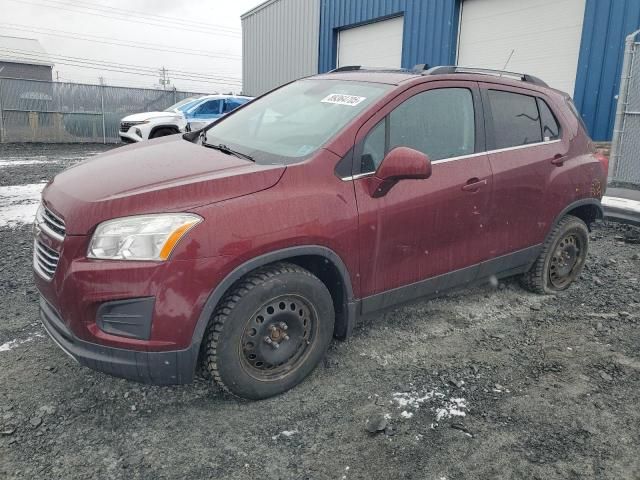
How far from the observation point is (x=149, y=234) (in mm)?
2332

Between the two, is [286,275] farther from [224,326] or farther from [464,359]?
[464,359]

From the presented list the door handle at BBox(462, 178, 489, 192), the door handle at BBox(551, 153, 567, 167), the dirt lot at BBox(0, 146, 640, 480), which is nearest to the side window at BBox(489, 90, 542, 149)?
the door handle at BBox(551, 153, 567, 167)

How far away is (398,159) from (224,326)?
125 cm

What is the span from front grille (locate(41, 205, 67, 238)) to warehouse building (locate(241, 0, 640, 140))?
5588 mm

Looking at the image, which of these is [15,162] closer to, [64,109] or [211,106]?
[211,106]

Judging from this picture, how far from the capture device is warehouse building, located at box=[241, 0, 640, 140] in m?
8.86

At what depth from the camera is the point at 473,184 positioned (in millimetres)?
3371

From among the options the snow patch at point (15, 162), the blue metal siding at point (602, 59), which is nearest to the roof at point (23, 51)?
the snow patch at point (15, 162)

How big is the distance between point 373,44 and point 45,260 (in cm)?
1320

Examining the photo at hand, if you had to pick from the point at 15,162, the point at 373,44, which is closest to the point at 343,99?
the point at 15,162

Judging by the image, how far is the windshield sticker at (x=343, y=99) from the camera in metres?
3.13

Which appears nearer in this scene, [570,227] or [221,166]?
[221,166]

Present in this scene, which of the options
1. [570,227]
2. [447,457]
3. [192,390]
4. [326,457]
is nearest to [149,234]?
[192,390]

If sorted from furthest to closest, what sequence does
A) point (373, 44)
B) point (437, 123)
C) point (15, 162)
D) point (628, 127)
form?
1. point (373, 44)
2. point (15, 162)
3. point (628, 127)
4. point (437, 123)
